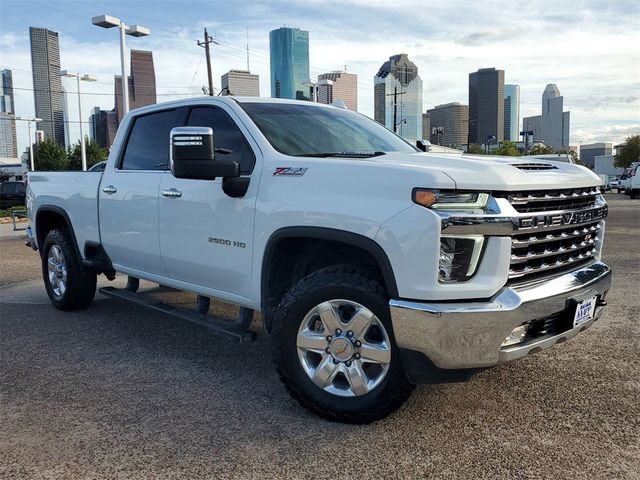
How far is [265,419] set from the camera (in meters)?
3.53

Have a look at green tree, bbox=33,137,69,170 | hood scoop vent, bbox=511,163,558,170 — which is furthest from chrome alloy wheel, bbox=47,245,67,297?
green tree, bbox=33,137,69,170

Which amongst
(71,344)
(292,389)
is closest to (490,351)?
(292,389)

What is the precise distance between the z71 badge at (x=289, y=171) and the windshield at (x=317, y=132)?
0.25 meters

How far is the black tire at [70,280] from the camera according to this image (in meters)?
6.09

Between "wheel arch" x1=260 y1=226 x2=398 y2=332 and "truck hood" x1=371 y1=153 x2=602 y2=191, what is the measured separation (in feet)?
1.51

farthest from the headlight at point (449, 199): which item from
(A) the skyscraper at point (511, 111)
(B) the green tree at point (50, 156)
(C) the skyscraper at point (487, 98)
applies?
(A) the skyscraper at point (511, 111)

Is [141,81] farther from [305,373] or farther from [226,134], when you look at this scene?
[305,373]

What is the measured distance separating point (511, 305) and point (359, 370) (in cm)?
92

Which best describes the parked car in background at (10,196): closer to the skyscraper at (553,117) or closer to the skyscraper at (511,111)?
the skyscraper at (511,111)

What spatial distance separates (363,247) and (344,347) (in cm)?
60

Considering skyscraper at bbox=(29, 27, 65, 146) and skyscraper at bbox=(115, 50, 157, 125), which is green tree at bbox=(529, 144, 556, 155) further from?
skyscraper at bbox=(29, 27, 65, 146)

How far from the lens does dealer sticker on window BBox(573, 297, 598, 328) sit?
132 inches

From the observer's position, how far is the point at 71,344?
5152mm

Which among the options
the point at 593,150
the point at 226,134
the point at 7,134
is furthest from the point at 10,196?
the point at 593,150
